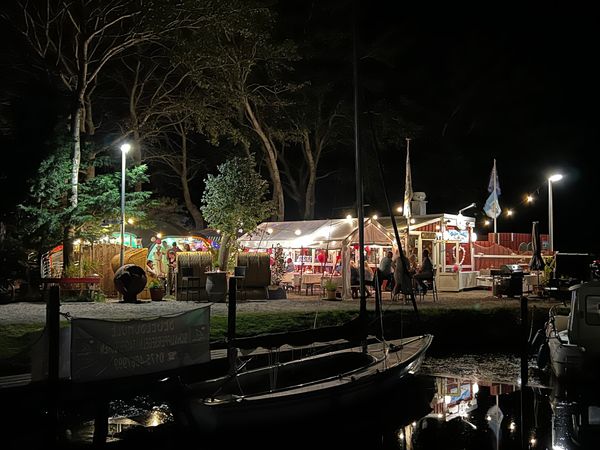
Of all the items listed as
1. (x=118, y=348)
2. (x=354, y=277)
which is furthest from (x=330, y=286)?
(x=118, y=348)

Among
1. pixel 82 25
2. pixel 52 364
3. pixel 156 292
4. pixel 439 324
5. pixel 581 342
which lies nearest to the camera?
pixel 52 364

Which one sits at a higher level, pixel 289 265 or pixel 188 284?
pixel 289 265

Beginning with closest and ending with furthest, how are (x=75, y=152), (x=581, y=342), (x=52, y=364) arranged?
(x=52, y=364)
(x=581, y=342)
(x=75, y=152)

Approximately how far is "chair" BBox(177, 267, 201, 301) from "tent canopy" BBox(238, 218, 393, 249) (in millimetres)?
5129

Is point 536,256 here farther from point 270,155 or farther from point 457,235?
point 270,155

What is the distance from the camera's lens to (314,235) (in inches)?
1028

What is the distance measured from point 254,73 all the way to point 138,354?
27827 millimetres

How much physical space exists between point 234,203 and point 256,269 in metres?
4.55

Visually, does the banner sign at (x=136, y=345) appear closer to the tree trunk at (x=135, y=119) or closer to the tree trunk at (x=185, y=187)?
the tree trunk at (x=135, y=119)

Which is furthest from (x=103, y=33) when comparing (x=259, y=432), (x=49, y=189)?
(x=259, y=432)

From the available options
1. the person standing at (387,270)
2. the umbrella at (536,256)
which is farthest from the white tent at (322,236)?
the umbrella at (536,256)

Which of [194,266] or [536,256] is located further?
[536,256]

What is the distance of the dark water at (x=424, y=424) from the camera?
33.0 ft

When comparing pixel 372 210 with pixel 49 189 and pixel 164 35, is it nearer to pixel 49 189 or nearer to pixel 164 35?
pixel 164 35
